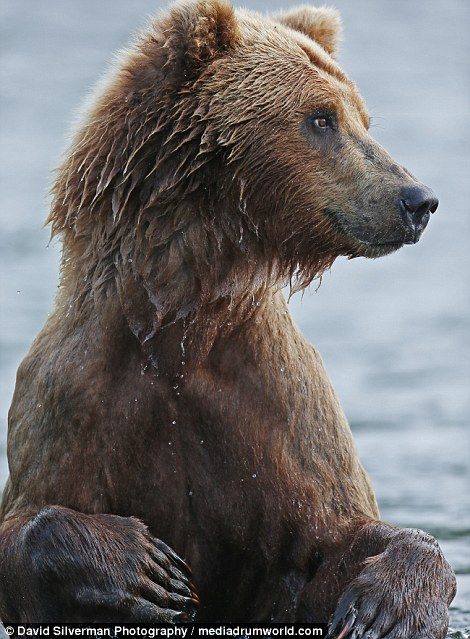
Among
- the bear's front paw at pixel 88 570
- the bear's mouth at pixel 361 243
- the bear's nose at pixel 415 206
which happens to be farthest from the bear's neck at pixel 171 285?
the bear's front paw at pixel 88 570

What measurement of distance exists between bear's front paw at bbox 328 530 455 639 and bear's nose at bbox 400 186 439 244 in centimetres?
129

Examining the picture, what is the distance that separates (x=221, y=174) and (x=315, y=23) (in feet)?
3.87

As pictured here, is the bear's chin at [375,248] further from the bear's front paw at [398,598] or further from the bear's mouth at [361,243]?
the bear's front paw at [398,598]

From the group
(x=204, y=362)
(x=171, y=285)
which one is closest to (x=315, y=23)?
(x=171, y=285)

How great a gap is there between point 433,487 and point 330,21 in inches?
208

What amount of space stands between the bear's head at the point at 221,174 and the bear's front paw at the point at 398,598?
4.09ft

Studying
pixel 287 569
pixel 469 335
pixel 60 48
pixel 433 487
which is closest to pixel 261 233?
pixel 287 569

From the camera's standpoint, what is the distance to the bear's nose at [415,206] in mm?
6367

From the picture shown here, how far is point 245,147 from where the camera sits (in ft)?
21.3

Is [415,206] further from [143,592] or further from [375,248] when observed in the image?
[143,592]

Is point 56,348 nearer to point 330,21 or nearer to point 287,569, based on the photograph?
point 287,569

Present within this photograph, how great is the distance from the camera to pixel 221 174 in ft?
21.3

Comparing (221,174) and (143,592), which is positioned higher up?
(221,174)

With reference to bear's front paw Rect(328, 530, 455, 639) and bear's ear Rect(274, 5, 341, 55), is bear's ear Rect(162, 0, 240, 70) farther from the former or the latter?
bear's front paw Rect(328, 530, 455, 639)
